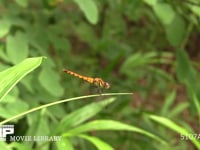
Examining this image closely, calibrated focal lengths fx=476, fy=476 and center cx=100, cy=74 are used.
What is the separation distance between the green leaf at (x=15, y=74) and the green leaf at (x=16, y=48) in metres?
0.43

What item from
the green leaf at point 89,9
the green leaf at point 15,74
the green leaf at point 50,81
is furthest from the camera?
the green leaf at point 50,81

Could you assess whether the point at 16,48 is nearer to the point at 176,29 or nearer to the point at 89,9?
the point at 89,9

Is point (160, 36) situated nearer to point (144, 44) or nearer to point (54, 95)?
point (144, 44)

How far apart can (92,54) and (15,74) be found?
1.19 metres

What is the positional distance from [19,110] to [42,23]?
45 cm

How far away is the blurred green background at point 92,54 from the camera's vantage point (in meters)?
1.12

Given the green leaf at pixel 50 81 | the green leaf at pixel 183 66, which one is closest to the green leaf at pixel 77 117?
the green leaf at pixel 50 81

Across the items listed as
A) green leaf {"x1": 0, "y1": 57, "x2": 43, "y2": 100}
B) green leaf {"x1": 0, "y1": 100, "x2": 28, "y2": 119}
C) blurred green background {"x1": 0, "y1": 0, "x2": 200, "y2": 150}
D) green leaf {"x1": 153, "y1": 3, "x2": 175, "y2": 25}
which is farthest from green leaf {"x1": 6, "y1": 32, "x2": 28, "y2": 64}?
green leaf {"x1": 0, "y1": 57, "x2": 43, "y2": 100}

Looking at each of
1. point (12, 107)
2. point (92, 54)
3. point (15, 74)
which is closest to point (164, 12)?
point (12, 107)

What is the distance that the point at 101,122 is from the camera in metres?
0.93

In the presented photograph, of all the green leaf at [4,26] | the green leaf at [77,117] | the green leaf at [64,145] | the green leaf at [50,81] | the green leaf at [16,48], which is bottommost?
the green leaf at [64,145]

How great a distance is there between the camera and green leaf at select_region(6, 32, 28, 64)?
111 cm

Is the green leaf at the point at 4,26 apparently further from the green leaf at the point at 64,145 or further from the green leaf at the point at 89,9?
the green leaf at the point at 64,145

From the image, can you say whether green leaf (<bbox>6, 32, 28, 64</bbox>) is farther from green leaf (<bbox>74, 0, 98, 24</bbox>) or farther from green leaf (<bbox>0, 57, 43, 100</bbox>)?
green leaf (<bbox>0, 57, 43, 100</bbox>)
